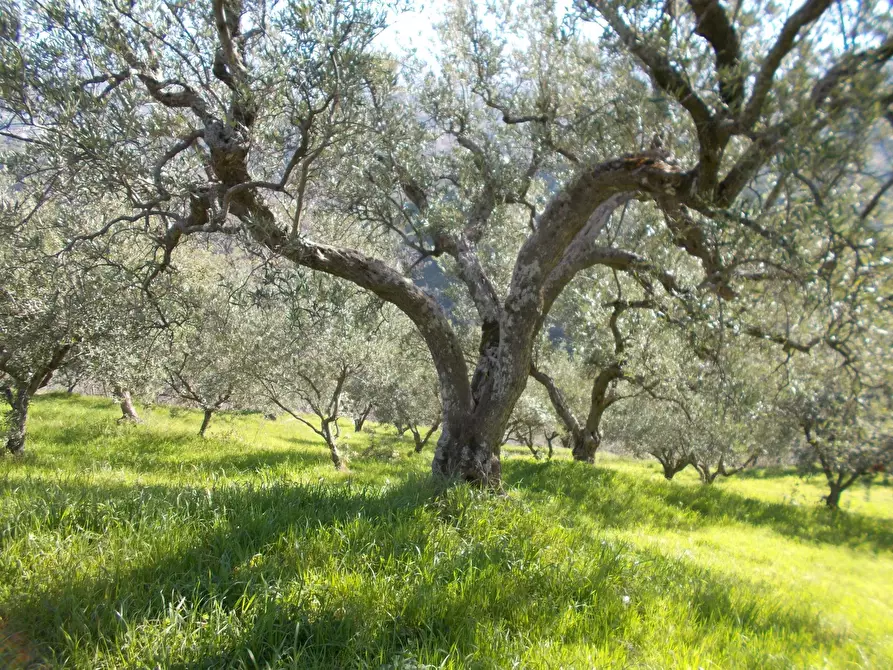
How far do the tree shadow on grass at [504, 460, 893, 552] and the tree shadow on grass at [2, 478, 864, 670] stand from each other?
13.4 feet

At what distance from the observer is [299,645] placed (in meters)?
3.03

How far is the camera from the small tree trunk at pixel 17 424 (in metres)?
10.6

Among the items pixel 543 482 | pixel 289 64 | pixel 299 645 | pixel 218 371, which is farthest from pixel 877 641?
pixel 218 371

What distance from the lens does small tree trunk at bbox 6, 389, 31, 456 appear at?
34.8 feet

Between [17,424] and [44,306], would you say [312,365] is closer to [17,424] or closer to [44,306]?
[17,424]

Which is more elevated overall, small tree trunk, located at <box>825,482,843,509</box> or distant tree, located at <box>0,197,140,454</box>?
distant tree, located at <box>0,197,140,454</box>

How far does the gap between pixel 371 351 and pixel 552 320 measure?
6.57 meters

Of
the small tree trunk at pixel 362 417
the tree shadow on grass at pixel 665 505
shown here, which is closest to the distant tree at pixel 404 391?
the small tree trunk at pixel 362 417

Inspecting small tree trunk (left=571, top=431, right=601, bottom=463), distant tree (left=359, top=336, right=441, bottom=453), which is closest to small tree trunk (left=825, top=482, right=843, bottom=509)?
small tree trunk (left=571, top=431, right=601, bottom=463)

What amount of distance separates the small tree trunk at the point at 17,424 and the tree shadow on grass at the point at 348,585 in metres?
7.71

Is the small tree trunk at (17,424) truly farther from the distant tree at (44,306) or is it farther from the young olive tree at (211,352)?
the young olive tree at (211,352)

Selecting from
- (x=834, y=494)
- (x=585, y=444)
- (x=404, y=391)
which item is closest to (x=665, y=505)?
(x=585, y=444)

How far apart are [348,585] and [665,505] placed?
9.23 meters

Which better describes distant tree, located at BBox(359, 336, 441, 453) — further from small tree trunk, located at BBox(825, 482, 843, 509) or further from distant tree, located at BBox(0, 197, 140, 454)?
small tree trunk, located at BBox(825, 482, 843, 509)
